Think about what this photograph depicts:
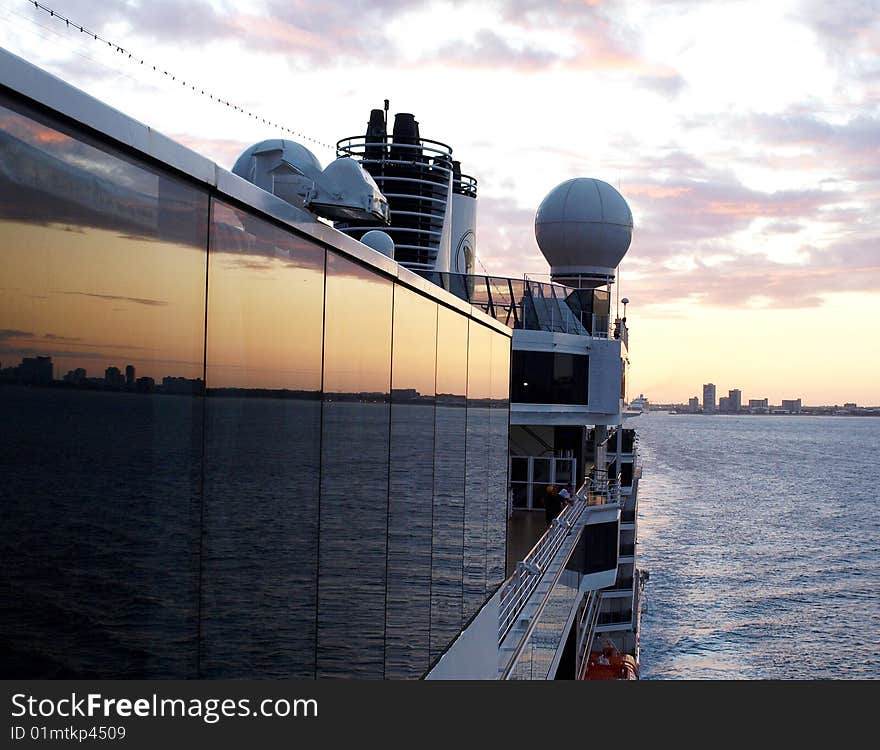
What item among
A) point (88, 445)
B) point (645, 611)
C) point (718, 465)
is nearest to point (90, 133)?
point (88, 445)

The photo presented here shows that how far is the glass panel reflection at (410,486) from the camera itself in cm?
756

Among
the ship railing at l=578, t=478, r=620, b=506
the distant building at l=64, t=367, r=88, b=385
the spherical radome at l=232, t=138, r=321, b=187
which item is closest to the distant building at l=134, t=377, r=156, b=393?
the distant building at l=64, t=367, r=88, b=385

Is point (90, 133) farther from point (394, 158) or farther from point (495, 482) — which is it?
point (394, 158)

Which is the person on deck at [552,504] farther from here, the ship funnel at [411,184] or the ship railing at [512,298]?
the ship funnel at [411,184]

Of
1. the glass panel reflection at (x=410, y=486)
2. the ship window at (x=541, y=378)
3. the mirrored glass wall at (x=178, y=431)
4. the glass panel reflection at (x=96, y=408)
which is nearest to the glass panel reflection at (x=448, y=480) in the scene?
the glass panel reflection at (x=410, y=486)

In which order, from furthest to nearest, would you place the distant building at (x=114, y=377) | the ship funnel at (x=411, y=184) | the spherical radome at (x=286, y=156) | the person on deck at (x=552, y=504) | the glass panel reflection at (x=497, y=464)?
the ship funnel at (x=411, y=184) → the person on deck at (x=552, y=504) → the glass panel reflection at (x=497, y=464) → the spherical radome at (x=286, y=156) → the distant building at (x=114, y=377)

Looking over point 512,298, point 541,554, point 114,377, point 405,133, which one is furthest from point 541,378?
point 114,377

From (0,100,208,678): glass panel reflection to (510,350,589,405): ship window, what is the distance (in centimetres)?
2288

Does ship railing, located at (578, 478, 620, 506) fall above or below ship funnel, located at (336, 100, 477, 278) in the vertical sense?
below

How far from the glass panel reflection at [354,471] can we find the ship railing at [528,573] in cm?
567

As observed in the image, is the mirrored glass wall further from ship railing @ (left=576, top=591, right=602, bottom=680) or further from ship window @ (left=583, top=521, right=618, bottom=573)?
ship railing @ (left=576, top=591, right=602, bottom=680)

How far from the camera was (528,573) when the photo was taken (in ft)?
47.1

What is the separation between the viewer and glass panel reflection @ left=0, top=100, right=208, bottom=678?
3104 millimetres

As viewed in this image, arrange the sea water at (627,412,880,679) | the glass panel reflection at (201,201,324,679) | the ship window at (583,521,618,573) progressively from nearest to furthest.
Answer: the glass panel reflection at (201,201,324,679)
the ship window at (583,521,618,573)
the sea water at (627,412,880,679)
